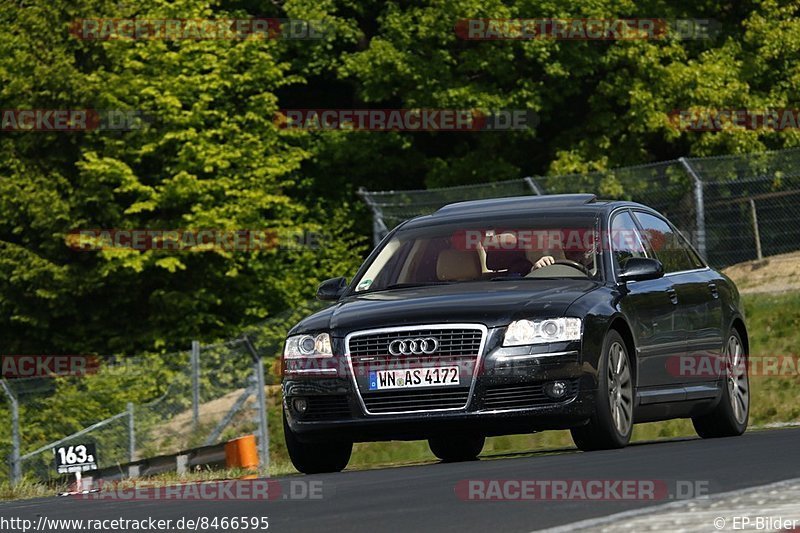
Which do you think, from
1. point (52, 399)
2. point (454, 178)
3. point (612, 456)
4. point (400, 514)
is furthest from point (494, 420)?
point (454, 178)

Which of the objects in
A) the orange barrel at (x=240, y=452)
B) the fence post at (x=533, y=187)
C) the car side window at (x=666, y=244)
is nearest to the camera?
the car side window at (x=666, y=244)

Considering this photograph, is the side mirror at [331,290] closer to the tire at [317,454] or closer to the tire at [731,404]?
the tire at [317,454]

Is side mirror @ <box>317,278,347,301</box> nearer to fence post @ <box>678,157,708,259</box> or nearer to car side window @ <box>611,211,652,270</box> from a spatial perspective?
car side window @ <box>611,211,652,270</box>

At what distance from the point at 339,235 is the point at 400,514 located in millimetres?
41426

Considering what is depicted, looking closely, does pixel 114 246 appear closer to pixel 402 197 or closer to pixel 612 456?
pixel 402 197

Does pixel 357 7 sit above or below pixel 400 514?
above

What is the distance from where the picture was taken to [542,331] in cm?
1174

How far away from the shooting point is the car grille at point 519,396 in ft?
38.5

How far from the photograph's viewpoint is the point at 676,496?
815 centimetres

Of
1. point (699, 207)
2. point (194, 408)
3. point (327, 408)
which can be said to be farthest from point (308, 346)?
point (699, 207)

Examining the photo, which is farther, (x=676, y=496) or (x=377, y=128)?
(x=377, y=128)

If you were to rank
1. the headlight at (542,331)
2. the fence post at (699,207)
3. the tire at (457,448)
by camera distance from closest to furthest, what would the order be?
the headlight at (542,331)
the tire at (457,448)
the fence post at (699,207)

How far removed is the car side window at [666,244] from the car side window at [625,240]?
0.20 m

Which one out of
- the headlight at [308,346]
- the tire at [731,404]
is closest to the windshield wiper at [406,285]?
the headlight at [308,346]
